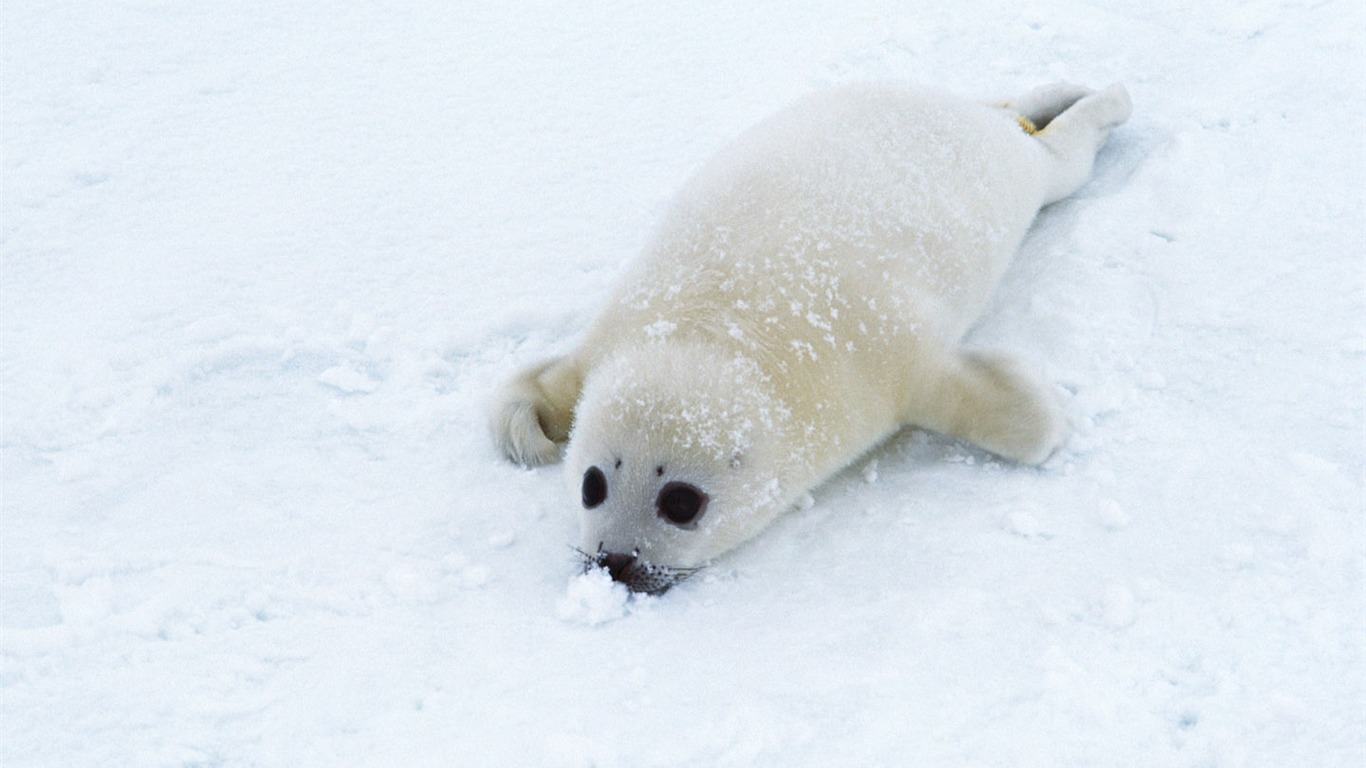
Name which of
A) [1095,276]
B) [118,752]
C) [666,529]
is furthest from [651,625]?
[1095,276]

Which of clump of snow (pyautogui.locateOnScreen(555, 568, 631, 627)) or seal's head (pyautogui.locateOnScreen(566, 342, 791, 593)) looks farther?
seal's head (pyautogui.locateOnScreen(566, 342, 791, 593))

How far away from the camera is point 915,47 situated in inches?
178

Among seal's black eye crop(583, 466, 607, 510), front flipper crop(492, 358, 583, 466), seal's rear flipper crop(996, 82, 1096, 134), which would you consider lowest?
front flipper crop(492, 358, 583, 466)

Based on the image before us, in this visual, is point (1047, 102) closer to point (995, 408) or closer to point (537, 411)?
point (995, 408)

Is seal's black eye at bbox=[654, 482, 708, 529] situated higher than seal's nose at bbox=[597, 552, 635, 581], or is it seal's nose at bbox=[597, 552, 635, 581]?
seal's black eye at bbox=[654, 482, 708, 529]

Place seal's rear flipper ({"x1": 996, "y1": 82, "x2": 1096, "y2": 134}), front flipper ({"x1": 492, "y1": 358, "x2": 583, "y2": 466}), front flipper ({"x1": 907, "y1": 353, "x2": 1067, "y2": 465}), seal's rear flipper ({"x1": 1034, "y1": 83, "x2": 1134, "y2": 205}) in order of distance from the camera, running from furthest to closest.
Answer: seal's rear flipper ({"x1": 996, "y1": 82, "x2": 1096, "y2": 134}) → seal's rear flipper ({"x1": 1034, "y1": 83, "x2": 1134, "y2": 205}) → front flipper ({"x1": 492, "y1": 358, "x2": 583, "y2": 466}) → front flipper ({"x1": 907, "y1": 353, "x2": 1067, "y2": 465})

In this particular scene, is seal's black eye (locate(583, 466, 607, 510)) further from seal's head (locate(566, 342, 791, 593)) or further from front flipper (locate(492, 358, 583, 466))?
front flipper (locate(492, 358, 583, 466))

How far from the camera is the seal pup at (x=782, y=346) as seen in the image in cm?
232

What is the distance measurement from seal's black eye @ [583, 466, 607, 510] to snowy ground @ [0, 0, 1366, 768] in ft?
0.55

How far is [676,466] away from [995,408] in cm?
84

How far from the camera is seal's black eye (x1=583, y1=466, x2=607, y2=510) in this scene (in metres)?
2.33

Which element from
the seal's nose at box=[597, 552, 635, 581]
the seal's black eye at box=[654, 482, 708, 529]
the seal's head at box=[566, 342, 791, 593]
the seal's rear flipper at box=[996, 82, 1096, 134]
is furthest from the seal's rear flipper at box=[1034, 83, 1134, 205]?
the seal's nose at box=[597, 552, 635, 581]

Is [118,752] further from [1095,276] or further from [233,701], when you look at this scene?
[1095,276]

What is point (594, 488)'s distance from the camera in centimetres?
234
